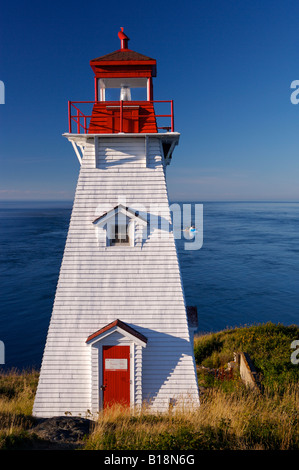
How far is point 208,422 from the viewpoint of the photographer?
246 inches

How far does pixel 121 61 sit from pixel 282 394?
9609 mm

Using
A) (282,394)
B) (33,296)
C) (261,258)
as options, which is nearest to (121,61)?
(282,394)

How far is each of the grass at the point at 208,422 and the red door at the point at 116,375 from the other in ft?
0.85

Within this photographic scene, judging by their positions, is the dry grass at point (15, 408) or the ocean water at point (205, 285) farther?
the ocean water at point (205, 285)

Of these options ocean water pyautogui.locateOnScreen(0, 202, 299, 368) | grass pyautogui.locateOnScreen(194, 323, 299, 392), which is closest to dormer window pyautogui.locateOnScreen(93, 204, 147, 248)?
grass pyautogui.locateOnScreen(194, 323, 299, 392)

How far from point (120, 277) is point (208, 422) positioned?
12.3ft

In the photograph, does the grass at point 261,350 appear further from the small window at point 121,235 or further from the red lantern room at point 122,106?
the red lantern room at point 122,106

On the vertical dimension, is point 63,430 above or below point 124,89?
below

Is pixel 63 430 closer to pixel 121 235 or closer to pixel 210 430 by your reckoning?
pixel 210 430

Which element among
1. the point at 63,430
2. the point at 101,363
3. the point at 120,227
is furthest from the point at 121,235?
the point at 63,430

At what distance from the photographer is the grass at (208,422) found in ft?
17.7

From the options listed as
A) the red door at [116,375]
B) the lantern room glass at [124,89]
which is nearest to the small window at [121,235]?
the red door at [116,375]

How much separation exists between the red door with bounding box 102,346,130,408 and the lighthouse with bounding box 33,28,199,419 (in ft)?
0.08

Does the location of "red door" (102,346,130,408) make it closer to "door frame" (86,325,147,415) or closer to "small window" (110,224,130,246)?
"door frame" (86,325,147,415)
